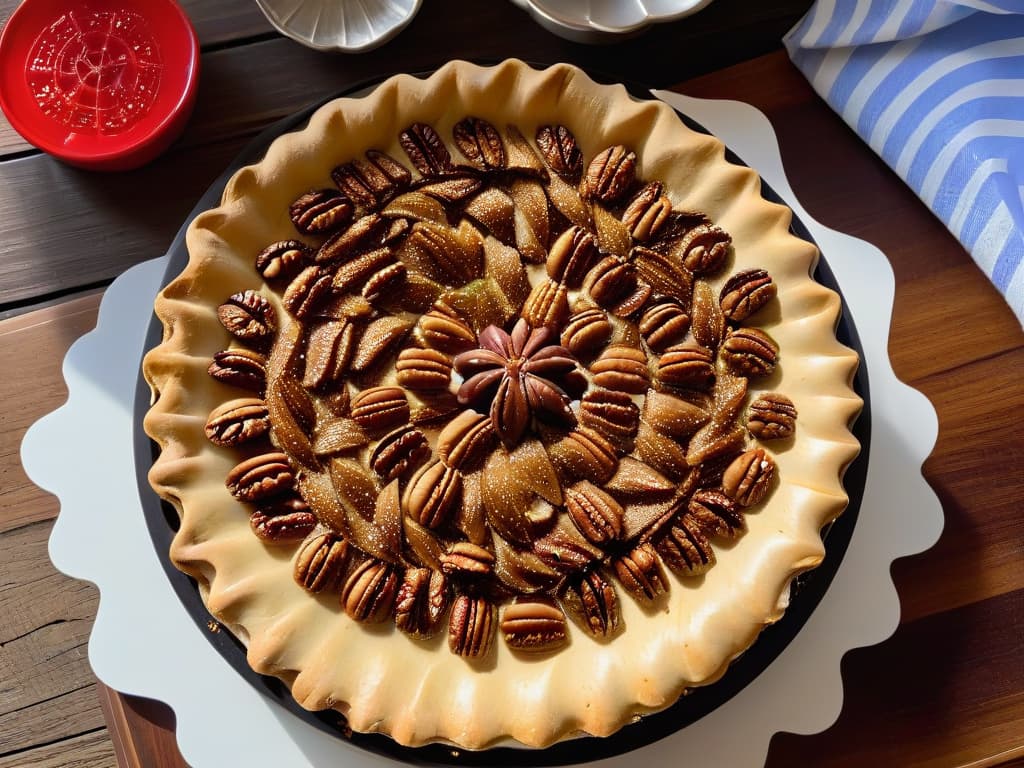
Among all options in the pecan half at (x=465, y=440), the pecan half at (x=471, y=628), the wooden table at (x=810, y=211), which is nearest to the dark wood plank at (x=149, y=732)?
the wooden table at (x=810, y=211)

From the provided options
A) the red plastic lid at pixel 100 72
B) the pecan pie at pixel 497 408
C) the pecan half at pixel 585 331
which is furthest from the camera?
the red plastic lid at pixel 100 72

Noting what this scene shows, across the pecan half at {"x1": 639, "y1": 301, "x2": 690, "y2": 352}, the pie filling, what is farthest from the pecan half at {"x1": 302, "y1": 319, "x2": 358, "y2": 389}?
the pecan half at {"x1": 639, "y1": 301, "x2": 690, "y2": 352}

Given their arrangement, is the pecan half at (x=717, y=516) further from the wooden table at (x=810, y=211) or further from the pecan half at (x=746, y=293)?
the wooden table at (x=810, y=211)

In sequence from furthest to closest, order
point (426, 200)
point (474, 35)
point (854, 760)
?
1. point (474, 35)
2. point (854, 760)
3. point (426, 200)

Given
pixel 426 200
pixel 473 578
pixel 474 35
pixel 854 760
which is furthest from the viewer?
pixel 474 35

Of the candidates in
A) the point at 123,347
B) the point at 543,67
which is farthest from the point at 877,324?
the point at 123,347

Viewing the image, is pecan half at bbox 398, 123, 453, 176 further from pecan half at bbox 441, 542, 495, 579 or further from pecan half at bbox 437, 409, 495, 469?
pecan half at bbox 441, 542, 495, 579

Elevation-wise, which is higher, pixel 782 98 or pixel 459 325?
pixel 782 98

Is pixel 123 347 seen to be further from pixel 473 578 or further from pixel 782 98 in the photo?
pixel 782 98
